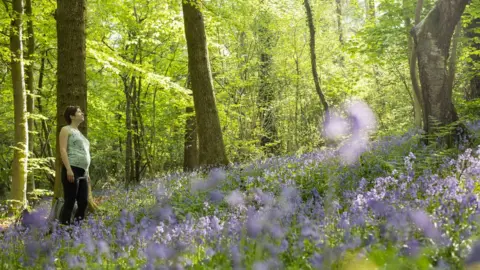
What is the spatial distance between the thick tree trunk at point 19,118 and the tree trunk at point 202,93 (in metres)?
4.18

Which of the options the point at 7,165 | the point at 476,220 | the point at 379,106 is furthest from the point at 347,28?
the point at 476,220

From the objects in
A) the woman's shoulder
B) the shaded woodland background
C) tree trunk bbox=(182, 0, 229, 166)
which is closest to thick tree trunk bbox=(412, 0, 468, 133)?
tree trunk bbox=(182, 0, 229, 166)

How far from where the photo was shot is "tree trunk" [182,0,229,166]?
973cm

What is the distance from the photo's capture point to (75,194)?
6246 mm

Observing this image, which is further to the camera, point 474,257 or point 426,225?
point 426,225

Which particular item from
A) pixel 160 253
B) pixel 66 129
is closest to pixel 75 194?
pixel 66 129

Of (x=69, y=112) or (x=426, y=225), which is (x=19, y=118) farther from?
(x=426, y=225)

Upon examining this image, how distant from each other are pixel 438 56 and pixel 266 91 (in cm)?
1322

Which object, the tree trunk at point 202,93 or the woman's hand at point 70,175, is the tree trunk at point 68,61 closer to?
the woman's hand at point 70,175

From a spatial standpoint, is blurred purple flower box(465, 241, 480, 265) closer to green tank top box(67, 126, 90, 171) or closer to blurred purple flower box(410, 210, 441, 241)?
blurred purple flower box(410, 210, 441, 241)

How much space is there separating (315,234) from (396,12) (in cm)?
1087

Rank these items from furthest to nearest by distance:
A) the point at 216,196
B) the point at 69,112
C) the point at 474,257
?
the point at 69,112
the point at 216,196
the point at 474,257

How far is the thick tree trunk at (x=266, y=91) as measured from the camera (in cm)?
1845

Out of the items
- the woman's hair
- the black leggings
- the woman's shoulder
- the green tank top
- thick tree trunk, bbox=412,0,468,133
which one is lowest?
the black leggings
